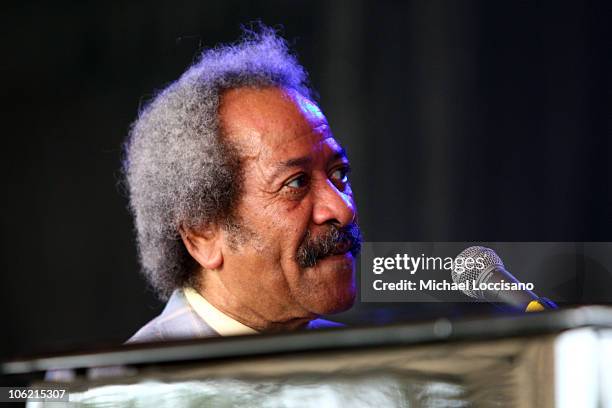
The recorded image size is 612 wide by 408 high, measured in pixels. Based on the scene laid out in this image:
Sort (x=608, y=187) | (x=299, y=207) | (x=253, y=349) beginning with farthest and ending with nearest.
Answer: (x=299, y=207), (x=608, y=187), (x=253, y=349)

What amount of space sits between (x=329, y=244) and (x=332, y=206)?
4.1 inches

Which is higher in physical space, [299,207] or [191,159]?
[191,159]

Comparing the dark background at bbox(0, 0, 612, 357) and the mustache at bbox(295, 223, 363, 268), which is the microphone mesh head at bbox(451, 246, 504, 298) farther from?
the mustache at bbox(295, 223, 363, 268)

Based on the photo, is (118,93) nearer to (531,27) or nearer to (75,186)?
(75,186)

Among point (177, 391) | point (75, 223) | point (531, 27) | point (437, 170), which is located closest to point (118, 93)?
point (75, 223)

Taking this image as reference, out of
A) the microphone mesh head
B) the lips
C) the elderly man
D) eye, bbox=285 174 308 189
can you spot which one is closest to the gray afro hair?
the elderly man

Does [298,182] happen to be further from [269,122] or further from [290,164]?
[269,122]

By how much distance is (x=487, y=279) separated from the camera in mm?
1843

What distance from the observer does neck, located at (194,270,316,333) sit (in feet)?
6.88

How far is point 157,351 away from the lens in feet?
1.64

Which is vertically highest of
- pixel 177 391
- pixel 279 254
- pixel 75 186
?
pixel 75 186

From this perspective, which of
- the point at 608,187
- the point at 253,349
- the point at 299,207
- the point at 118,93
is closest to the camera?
the point at 253,349

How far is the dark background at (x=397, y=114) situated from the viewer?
79.9 inches

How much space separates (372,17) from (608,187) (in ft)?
2.51
